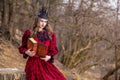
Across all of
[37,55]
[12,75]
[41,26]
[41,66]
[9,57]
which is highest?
[41,26]

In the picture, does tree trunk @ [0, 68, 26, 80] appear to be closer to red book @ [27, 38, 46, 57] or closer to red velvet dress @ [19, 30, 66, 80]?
red velvet dress @ [19, 30, 66, 80]

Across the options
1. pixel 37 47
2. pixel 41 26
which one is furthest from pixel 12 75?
pixel 41 26

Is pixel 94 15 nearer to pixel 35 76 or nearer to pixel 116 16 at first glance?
pixel 116 16

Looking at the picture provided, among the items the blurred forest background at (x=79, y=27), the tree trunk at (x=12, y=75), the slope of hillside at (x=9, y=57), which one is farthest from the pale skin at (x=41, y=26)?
→ the blurred forest background at (x=79, y=27)

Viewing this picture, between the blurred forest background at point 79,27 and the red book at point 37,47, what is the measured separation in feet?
38.0

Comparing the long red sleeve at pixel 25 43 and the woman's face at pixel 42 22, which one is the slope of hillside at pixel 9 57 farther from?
the woman's face at pixel 42 22

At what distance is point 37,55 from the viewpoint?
5648 mm

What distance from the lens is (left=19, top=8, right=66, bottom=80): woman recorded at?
5.61m

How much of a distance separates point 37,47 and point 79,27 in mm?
15988

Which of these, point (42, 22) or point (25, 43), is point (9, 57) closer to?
point (25, 43)

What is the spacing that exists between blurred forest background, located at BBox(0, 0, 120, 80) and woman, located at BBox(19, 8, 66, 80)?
11.4 meters

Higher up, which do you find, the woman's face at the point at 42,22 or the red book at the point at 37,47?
the woman's face at the point at 42,22

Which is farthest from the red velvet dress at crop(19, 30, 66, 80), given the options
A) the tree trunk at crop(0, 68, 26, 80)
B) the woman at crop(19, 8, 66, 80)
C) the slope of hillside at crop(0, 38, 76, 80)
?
the slope of hillside at crop(0, 38, 76, 80)

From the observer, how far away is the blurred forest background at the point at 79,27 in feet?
60.5
